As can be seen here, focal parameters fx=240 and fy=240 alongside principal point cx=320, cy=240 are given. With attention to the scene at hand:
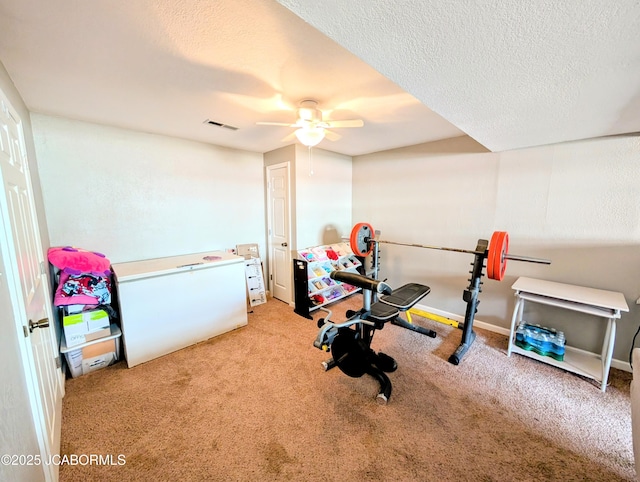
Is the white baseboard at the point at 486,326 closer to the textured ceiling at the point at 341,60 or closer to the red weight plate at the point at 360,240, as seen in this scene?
the red weight plate at the point at 360,240

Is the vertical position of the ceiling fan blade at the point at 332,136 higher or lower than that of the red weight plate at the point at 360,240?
higher

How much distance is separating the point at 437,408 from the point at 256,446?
1.32 m

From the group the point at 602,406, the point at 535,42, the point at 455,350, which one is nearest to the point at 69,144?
the point at 535,42

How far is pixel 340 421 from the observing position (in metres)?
1.70

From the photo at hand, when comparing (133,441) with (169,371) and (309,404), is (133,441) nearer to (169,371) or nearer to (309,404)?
(169,371)

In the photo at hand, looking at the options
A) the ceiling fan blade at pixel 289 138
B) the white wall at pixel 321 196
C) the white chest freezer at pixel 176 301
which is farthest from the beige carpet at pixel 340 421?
the ceiling fan blade at pixel 289 138

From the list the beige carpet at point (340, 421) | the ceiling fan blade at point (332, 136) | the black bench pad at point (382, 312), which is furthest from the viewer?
the ceiling fan blade at point (332, 136)

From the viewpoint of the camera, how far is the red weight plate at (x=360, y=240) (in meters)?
3.04

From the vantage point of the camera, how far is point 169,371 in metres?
2.21

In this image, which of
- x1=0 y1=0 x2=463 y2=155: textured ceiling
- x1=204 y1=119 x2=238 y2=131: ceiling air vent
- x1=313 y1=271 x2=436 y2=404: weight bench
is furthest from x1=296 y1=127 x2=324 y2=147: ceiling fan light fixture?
x1=313 y1=271 x2=436 y2=404: weight bench

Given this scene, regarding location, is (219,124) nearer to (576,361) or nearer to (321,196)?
(321,196)

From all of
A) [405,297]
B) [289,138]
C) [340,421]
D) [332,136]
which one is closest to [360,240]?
[405,297]

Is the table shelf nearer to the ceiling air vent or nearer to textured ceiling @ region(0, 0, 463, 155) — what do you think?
textured ceiling @ region(0, 0, 463, 155)

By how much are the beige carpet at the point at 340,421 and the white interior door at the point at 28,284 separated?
341mm
